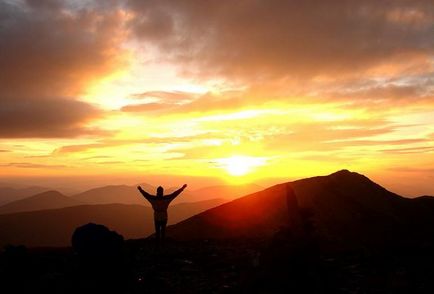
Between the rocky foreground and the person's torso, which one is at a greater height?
the person's torso

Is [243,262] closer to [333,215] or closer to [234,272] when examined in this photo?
[234,272]

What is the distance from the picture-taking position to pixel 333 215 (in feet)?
131

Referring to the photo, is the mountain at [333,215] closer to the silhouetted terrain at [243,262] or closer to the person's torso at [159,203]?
the silhouetted terrain at [243,262]

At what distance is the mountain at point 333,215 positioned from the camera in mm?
36656

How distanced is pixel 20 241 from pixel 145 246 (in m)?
147

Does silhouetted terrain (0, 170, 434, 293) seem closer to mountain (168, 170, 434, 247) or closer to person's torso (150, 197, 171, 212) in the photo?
mountain (168, 170, 434, 247)

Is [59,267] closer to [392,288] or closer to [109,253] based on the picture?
[109,253]

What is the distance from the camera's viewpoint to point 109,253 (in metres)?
16.0

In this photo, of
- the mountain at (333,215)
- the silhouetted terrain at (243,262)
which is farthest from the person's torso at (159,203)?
the mountain at (333,215)

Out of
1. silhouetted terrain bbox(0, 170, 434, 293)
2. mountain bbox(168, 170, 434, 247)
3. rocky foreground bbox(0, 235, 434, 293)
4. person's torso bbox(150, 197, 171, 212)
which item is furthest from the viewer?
mountain bbox(168, 170, 434, 247)

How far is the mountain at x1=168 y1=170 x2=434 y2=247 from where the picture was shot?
120 feet

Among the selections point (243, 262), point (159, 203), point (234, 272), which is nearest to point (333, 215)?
point (243, 262)

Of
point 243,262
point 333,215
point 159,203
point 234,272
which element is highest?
point 159,203

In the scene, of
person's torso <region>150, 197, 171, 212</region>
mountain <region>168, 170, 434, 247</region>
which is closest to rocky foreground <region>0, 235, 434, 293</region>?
person's torso <region>150, 197, 171, 212</region>
